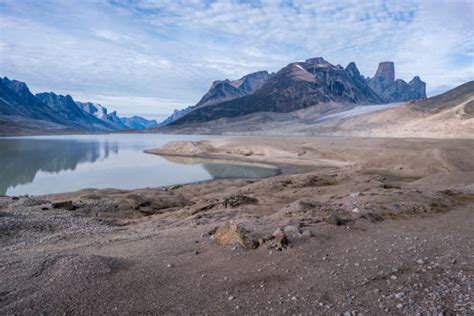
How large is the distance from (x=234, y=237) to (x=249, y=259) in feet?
3.30

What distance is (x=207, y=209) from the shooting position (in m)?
14.8

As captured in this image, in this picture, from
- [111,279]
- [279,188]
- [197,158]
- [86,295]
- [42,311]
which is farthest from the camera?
[197,158]

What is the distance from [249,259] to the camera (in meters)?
7.46

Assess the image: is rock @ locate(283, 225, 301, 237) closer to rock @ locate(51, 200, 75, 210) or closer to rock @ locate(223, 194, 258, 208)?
rock @ locate(223, 194, 258, 208)

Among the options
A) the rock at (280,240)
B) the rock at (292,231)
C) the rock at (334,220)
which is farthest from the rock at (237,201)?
the rock at (280,240)

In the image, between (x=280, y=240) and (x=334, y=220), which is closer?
(x=280, y=240)

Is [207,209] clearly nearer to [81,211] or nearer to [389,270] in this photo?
[81,211]

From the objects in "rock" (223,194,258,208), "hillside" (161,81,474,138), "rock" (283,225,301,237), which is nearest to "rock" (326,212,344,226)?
"rock" (283,225,301,237)

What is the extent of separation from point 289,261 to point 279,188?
547 inches

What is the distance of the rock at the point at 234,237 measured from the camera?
8.05 meters

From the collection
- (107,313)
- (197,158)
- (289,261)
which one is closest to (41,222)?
(107,313)

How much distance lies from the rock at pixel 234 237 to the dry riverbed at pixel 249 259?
3 centimetres

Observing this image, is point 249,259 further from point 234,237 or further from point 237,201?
point 237,201

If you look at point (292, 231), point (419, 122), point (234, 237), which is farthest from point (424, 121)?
point (234, 237)
